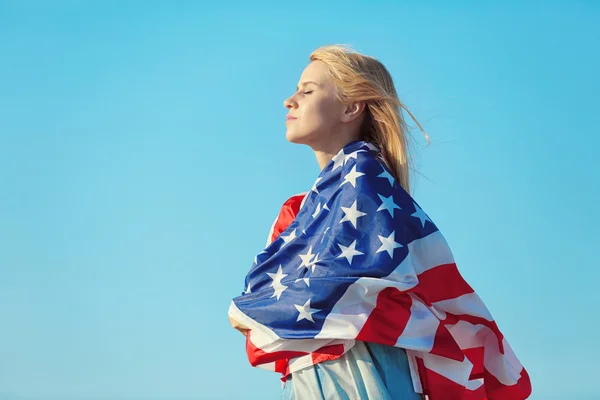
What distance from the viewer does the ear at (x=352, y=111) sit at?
14.4 feet

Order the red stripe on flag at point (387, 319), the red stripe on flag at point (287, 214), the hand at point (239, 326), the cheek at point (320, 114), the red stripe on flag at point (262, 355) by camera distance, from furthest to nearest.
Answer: the red stripe on flag at point (287, 214)
the cheek at point (320, 114)
the hand at point (239, 326)
the red stripe on flag at point (262, 355)
the red stripe on flag at point (387, 319)

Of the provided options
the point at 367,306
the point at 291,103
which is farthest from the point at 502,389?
the point at 291,103

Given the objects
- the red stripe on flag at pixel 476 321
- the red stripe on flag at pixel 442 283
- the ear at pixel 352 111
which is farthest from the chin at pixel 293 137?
the red stripe on flag at pixel 476 321

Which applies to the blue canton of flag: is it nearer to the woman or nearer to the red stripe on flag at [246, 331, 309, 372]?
the woman

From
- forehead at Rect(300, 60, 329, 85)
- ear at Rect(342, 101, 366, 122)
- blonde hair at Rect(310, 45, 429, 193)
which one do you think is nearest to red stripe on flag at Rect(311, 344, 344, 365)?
blonde hair at Rect(310, 45, 429, 193)

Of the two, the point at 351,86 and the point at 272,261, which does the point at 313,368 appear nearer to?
the point at 272,261

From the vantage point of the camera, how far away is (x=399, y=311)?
11.8 ft

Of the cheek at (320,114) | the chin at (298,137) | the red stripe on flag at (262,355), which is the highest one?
the cheek at (320,114)

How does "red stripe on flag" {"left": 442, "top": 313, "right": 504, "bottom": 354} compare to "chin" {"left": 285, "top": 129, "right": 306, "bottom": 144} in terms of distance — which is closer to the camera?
"red stripe on flag" {"left": 442, "top": 313, "right": 504, "bottom": 354}

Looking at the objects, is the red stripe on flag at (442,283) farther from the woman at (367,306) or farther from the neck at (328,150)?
the neck at (328,150)

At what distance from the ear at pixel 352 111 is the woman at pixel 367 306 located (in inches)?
8.4

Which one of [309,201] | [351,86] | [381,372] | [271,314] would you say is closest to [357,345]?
[381,372]

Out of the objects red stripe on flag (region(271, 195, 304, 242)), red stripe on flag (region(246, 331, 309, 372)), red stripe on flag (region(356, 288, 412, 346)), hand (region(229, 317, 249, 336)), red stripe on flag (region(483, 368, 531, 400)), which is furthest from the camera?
red stripe on flag (region(271, 195, 304, 242))

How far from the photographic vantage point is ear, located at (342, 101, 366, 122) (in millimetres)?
4383
